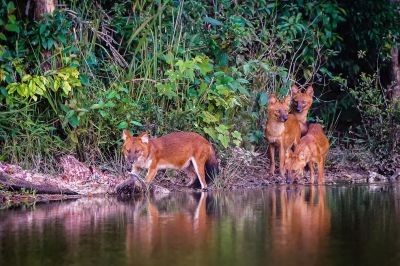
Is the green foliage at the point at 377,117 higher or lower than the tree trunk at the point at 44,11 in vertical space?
lower

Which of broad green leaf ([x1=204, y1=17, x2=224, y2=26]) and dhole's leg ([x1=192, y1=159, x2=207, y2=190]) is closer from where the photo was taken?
dhole's leg ([x1=192, y1=159, x2=207, y2=190])

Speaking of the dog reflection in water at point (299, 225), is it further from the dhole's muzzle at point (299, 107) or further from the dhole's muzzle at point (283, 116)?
the dhole's muzzle at point (299, 107)

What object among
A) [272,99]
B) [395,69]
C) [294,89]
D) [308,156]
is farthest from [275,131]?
[395,69]

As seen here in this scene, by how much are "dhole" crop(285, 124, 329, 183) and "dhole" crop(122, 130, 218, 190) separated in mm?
1797

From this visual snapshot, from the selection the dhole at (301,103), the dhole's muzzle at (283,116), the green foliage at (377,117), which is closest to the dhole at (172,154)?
the dhole's muzzle at (283,116)

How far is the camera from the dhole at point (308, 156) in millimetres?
15414

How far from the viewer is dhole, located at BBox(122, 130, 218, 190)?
13.5m

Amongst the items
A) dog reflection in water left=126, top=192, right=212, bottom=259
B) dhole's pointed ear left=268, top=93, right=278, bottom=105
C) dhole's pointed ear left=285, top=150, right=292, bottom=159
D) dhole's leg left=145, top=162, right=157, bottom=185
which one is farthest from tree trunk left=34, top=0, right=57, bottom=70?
dhole's pointed ear left=285, top=150, right=292, bottom=159

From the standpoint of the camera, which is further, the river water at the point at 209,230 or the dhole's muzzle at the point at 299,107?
the dhole's muzzle at the point at 299,107

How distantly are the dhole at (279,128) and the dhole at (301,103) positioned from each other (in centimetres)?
77

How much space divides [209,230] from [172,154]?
4120 millimetres

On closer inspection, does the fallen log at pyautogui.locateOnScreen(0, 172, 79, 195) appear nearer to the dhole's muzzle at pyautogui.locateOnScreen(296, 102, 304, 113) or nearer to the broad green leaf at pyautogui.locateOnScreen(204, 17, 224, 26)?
the broad green leaf at pyautogui.locateOnScreen(204, 17, 224, 26)

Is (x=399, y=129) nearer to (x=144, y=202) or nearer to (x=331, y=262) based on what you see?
(x=144, y=202)

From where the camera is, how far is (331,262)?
785cm
